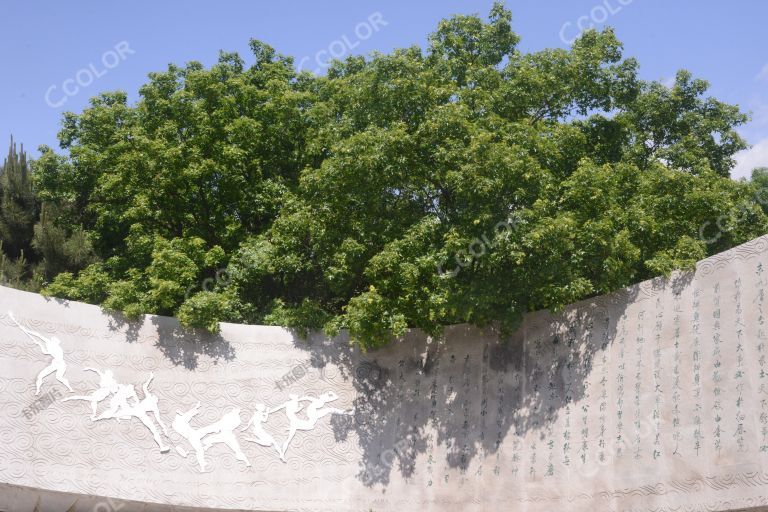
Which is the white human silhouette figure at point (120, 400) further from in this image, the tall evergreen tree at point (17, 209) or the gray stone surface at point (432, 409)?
the tall evergreen tree at point (17, 209)

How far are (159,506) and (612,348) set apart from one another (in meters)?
5.70

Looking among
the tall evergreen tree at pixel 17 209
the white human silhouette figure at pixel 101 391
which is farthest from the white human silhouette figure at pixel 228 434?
the tall evergreen tree at pixel 17 209

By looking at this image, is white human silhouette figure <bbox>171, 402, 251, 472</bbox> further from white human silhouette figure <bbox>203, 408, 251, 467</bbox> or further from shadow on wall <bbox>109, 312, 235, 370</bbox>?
shadow on wall <bbox>109, 312, 235, 370</bbox>

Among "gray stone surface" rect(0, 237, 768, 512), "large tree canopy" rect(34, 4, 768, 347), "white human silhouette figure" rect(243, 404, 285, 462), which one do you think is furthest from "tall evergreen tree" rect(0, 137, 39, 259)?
"white human silhouette figure" rect(243, 404, 285, 462)

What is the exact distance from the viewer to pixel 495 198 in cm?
912

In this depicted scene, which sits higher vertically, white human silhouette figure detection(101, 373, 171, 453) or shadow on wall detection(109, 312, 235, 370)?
shadow on wall detection(109, 312, 235, 370)

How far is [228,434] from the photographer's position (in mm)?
9695

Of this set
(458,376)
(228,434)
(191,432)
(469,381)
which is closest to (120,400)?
(191,432)

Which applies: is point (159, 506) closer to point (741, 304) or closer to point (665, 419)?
point (665, 419)

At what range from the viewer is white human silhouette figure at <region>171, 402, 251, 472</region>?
31.4ft

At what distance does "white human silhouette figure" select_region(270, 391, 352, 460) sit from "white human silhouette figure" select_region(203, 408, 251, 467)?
0.51 meters

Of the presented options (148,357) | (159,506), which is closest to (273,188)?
(148,357)

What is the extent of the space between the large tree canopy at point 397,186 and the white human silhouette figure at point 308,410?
0.97 metres

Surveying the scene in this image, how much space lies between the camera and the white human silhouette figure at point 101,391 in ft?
31.3
